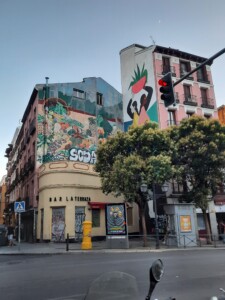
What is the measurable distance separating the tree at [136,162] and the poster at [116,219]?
1244mm

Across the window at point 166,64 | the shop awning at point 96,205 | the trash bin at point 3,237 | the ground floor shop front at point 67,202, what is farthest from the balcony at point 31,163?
the window at point 166,64

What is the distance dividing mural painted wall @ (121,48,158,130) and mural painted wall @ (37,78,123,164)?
8.97ft

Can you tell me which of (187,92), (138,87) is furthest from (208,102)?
(138,87)

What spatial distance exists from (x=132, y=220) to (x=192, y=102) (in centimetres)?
1448

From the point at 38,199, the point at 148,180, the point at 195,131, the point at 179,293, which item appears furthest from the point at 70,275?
the point at 38,199

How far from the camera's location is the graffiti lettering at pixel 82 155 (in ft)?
91.5

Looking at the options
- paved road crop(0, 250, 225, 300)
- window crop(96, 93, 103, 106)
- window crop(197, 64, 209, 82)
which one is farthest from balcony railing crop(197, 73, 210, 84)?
paved road crop(0, 250, 225, 300)

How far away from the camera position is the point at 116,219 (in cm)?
1905

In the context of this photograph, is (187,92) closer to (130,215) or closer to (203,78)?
(203,78)

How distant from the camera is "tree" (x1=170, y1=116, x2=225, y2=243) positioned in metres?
21.7

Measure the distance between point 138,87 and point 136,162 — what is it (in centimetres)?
1590

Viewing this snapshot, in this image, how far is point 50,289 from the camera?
6.87m

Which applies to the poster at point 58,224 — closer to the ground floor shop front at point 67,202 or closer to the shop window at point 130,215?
the ground floor shop front at point 67,202

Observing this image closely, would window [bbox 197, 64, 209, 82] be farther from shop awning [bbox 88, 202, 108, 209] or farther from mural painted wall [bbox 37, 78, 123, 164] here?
shop awning [bbox 88, 202, 108, 209]
